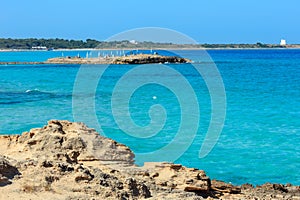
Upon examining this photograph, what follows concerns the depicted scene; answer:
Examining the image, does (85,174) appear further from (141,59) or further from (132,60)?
(141,59)

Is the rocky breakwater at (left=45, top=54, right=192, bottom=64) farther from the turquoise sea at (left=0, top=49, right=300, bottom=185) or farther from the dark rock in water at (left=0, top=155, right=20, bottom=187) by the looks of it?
the dark rock in water at (left=0, top=155, right=20, bottom=187)

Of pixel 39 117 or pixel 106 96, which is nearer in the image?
pixel 39 117

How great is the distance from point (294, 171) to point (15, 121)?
40.8ft

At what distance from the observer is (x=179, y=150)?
17.2 m

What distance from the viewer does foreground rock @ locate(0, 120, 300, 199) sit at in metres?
5.80

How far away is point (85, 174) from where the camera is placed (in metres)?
6.13

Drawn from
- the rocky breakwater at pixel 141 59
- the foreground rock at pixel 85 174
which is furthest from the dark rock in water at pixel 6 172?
the rocky breakwater at pixel 141 59

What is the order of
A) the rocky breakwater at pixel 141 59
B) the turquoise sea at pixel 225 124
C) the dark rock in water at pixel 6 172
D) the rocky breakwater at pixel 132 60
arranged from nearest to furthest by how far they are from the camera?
1. the dark rock in water at pixel 6 172
2. the turquoise sea at pixel 225 124
3. the rocky breakwater at pixel 141 59
4. the rocky breakwater at pixel 132 60

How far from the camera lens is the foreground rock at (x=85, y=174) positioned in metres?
5.80

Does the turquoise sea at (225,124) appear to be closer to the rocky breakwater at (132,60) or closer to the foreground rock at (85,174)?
the foreground rock at (85,174)

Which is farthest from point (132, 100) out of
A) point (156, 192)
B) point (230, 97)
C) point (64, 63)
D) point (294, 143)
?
point (64, 63)

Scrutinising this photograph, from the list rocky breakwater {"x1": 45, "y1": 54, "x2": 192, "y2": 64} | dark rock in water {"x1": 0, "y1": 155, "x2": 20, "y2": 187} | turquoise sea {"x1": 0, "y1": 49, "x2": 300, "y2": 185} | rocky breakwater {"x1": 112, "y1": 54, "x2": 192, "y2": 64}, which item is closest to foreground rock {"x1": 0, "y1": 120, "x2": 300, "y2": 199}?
dark rock in water {"x1": 0, "y1": 155, "x2": 20, "y2": 187}

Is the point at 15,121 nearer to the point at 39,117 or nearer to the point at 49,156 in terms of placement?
the point at 39,117

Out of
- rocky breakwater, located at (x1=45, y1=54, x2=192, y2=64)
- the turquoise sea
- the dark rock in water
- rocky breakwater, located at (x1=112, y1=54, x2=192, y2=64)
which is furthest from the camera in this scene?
rocky breakwater, located at (x1=45, y1=54, x2=192, y2=64)
